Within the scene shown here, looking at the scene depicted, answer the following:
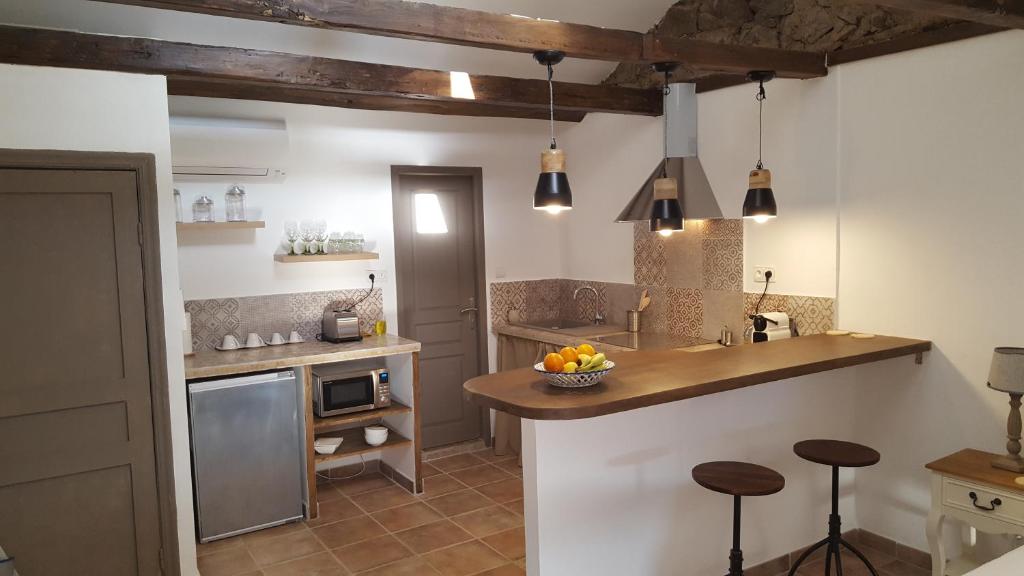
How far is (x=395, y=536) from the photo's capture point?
Answer: 4035 mm

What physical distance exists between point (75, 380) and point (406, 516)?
1.99m

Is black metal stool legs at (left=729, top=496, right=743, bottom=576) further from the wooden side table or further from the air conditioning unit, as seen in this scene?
the air conditioning unit

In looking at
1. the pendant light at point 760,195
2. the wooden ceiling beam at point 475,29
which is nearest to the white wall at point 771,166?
the pendant light at point 760,195

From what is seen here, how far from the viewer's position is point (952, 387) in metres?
3.34

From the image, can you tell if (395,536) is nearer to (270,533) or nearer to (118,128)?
(270,533)

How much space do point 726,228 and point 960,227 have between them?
1.32 meters

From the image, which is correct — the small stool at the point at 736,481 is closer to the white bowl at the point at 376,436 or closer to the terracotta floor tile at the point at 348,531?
the terracotta floor tile at the point at 348,531

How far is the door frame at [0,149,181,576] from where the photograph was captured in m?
3.18

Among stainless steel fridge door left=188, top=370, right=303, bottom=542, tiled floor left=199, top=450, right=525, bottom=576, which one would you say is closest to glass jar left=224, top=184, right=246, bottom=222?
stainless steel fridge door left=188, top=370, right=303, bottom=542

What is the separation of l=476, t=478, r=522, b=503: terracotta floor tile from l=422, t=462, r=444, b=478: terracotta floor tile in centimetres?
44

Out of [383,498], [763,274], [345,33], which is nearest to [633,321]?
[763,274]

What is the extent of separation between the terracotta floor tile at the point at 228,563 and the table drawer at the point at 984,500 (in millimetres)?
3248

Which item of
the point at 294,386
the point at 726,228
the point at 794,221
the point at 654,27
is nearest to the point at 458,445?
the point at 294,386

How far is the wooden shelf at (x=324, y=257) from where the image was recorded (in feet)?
14.9
